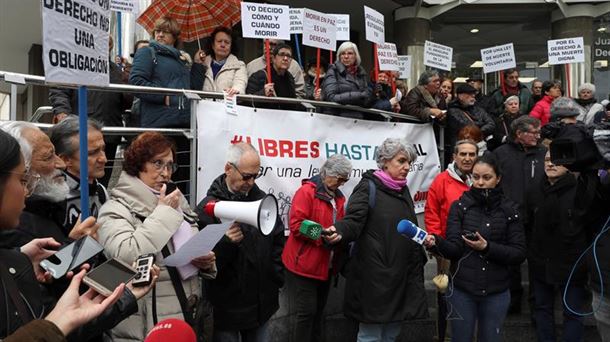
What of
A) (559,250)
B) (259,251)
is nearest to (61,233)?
(259,251)

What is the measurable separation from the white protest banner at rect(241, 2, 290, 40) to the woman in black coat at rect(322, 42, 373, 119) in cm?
69

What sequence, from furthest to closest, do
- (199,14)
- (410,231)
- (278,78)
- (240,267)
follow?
1. (199,14)
2. (278,78)
3. (410,231)
4. (240,267)

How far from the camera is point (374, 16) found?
8031mm

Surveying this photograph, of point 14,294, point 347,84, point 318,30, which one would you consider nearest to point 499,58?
point 318,30

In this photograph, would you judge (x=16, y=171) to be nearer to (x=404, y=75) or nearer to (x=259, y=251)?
(x=259, y=251)

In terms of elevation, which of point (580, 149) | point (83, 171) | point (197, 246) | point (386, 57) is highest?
point (386, 57)

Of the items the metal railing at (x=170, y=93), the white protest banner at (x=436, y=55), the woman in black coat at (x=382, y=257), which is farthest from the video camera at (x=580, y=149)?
the white protest banner at (x=436, y=55)

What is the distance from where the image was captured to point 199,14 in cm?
726

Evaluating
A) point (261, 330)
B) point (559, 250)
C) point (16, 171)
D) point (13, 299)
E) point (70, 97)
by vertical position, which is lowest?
point (261, 330)

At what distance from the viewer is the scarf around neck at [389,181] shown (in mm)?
4898

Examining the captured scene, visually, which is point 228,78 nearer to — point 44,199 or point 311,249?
point 311,249

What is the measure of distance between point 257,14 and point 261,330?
3882 mm

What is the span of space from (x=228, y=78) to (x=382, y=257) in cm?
281

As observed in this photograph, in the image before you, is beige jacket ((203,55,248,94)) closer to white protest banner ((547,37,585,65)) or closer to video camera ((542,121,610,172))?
video camera ((542,121,610,172))
